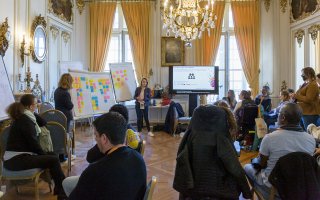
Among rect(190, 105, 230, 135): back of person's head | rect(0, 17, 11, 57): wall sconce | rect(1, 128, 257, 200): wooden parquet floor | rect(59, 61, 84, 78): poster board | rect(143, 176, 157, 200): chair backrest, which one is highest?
rect(0, 17, 11, 57): wall sconce

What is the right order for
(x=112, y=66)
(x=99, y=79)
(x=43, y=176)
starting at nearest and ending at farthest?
(x=43, y=176), (x=99, y=79), (x=112, y=66)

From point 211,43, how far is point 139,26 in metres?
2.23

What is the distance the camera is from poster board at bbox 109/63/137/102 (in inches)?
340

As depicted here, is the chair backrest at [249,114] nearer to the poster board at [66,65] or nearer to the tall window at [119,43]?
the poster board at [66,65]

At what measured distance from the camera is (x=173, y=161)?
5.52 metres

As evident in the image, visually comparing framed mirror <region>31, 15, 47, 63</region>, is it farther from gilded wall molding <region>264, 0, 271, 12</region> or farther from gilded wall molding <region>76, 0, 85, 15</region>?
gilded wall molding <region>264, 0, 271, 12</region>

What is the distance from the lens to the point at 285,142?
2588 millimetres

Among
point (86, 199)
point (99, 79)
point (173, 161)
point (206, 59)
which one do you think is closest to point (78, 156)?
point (173, 161)

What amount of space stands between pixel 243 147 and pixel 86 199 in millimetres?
5226

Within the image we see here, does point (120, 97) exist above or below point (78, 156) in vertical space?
above

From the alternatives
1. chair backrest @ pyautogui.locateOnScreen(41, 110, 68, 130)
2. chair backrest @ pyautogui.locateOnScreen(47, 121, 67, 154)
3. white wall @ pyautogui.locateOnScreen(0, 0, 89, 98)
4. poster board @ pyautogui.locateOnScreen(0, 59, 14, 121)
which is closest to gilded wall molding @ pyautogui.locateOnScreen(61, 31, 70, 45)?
white wall @ pyautogui.locateOnScreen(0, 0, 89, 98)

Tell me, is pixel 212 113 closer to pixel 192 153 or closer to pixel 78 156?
pixel 192 153

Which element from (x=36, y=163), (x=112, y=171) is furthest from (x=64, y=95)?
(x=112, y=171)

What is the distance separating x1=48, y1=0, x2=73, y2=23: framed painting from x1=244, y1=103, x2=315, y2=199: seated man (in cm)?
709
